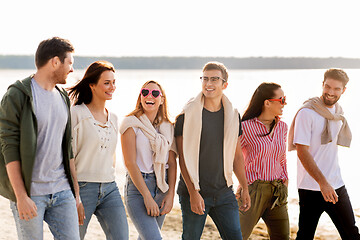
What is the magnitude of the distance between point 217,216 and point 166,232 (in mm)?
3312

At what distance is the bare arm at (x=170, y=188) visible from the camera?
4355 mm

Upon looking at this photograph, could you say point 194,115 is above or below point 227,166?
above

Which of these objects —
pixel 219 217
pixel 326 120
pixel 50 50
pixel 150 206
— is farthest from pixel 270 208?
pixel 50 50

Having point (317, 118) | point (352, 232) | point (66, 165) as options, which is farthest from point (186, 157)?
point (352, 232)

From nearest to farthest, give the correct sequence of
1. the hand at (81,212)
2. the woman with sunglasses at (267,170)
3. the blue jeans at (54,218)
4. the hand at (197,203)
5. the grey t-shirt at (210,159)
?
the blue jeans at (54,218)
the hand at (81,212)
the hand at (197,203)
the grey t-shirt at (210,159)
the woman with sunglasses at (267,170)

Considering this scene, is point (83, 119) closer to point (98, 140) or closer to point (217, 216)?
point (98, 140)

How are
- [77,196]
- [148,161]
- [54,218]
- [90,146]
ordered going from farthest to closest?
1. [148,161]
2. [90,146]
3. [77,196]
4. [54,218]

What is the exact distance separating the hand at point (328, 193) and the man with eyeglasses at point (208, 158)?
2.85 feet

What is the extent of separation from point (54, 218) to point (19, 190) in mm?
385

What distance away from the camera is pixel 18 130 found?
3400 millimetres

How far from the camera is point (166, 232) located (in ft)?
25.0

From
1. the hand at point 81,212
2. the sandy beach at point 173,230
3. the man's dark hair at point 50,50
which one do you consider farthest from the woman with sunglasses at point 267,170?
the sandy beach at point 173,230

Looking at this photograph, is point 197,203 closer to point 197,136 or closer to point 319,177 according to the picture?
point 197,136

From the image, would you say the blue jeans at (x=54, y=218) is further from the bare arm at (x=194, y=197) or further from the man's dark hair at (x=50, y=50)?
the bare arm at (x=194, y=197)
